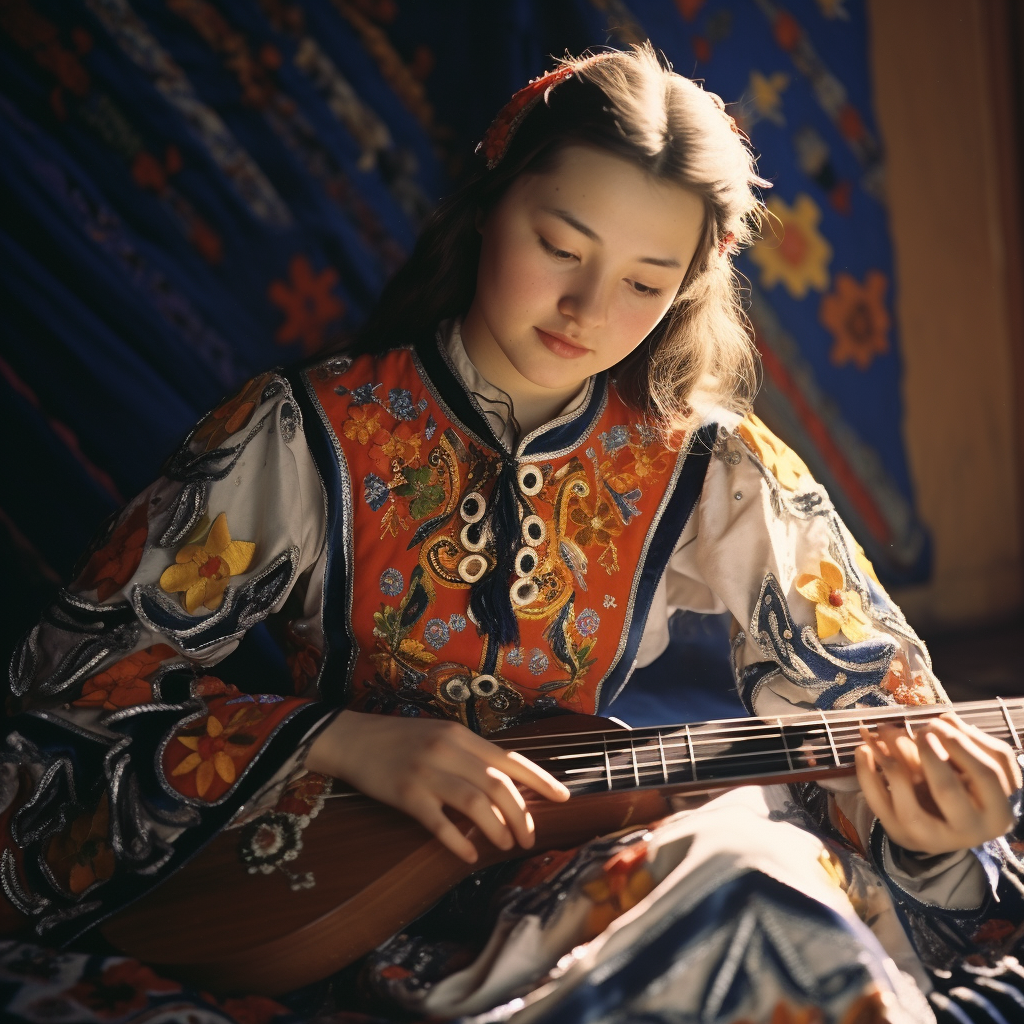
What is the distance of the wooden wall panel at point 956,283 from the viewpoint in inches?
88.4

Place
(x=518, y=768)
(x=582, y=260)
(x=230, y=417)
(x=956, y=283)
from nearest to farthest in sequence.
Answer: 1. (x=518, y=768)
2. (x=582, y=260)
3. (x=230, y=417)
4. (x=956, y=283)

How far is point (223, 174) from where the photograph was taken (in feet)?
5.76

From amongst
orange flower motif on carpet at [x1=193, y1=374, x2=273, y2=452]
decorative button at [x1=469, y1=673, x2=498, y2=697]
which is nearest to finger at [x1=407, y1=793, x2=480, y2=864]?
decorative button at [x1=469, y1=673, x2=498, y2=697]

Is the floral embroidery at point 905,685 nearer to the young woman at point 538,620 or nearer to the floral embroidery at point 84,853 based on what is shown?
the young woman at point 538,620

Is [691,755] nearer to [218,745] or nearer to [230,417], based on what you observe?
[218,745]

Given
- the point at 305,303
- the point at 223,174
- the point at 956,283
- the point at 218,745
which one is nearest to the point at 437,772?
the point at 218,745

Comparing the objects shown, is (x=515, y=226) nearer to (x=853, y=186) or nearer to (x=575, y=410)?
(x=575, y=410)

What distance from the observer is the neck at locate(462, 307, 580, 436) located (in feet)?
4.17

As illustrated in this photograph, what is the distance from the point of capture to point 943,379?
7.77 ft

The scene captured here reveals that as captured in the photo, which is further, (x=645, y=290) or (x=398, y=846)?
(x=645, y=290)

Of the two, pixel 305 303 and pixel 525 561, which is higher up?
pixel 305 303

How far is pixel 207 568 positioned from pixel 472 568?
0.30 meters

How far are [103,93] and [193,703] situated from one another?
1.10 m

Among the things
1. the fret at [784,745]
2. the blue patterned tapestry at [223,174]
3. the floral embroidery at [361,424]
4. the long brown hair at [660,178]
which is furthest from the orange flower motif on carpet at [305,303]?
the fret at [784,745]
